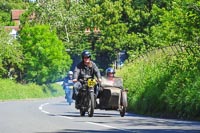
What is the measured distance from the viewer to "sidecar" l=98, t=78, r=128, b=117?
2244cm

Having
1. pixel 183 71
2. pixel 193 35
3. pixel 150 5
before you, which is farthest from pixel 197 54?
pixel 150 5

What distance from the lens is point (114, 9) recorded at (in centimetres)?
7225

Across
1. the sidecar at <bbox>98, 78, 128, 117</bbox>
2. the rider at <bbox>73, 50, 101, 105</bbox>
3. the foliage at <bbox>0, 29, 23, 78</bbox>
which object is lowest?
the sidecar at <bbox>98, 78, 128, 117</bbox>

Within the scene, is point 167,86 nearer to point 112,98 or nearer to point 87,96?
point 112,98

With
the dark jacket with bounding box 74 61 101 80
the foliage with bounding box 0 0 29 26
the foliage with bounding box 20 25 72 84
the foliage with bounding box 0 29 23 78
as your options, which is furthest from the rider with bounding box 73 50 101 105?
the foliage with bounding box 0 0 29 26

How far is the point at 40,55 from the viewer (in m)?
77.2

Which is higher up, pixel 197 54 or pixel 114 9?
pixel 114 9

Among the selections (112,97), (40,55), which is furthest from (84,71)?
(40,55)

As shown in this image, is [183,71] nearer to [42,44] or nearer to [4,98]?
[4,98]

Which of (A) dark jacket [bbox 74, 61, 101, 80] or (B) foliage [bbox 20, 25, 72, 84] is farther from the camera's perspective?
(B) foliage [bbox 20, 25, 72, 84]

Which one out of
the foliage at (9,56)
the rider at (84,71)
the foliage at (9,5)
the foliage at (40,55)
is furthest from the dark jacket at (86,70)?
the foliage at (9,5)

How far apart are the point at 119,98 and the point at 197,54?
14.5 feet

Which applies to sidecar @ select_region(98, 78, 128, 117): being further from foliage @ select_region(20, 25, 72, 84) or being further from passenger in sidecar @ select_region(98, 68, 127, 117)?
foliage @ select_region(20, 25, 72, 84)

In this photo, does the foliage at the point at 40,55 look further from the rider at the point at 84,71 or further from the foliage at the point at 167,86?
the rider at the point at 84,71
